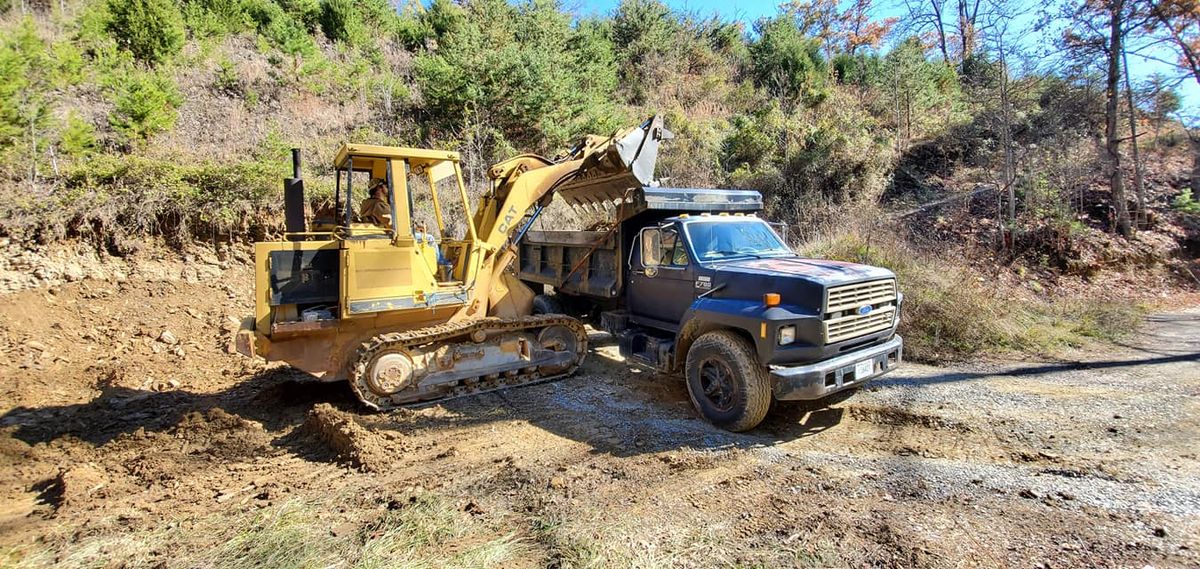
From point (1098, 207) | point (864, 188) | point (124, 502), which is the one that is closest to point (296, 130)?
point (124, 502)

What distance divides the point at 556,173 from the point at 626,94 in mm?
17199

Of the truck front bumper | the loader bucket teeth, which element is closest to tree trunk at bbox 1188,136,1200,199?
→ the truck front bumper

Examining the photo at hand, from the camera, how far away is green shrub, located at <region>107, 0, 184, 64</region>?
43.1ft

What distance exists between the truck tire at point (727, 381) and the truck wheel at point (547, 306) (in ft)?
10.5

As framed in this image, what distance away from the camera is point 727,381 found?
17.2 feet

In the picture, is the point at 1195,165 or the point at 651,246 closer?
the point at 651,246

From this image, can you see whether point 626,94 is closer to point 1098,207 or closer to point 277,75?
point 277,75

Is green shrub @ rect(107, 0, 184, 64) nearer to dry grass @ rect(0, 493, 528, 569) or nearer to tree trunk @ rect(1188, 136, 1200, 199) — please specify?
dry grass @ rect(0, 493, 528, 569)

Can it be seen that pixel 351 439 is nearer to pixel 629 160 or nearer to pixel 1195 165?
pixel 629 160

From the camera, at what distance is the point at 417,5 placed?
915 inches

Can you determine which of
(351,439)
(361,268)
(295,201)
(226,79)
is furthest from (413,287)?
(226,79)

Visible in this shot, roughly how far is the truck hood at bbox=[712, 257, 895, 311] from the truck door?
1.57ft

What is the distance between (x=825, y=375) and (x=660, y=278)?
2.29m

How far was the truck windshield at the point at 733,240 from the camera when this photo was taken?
627cm
